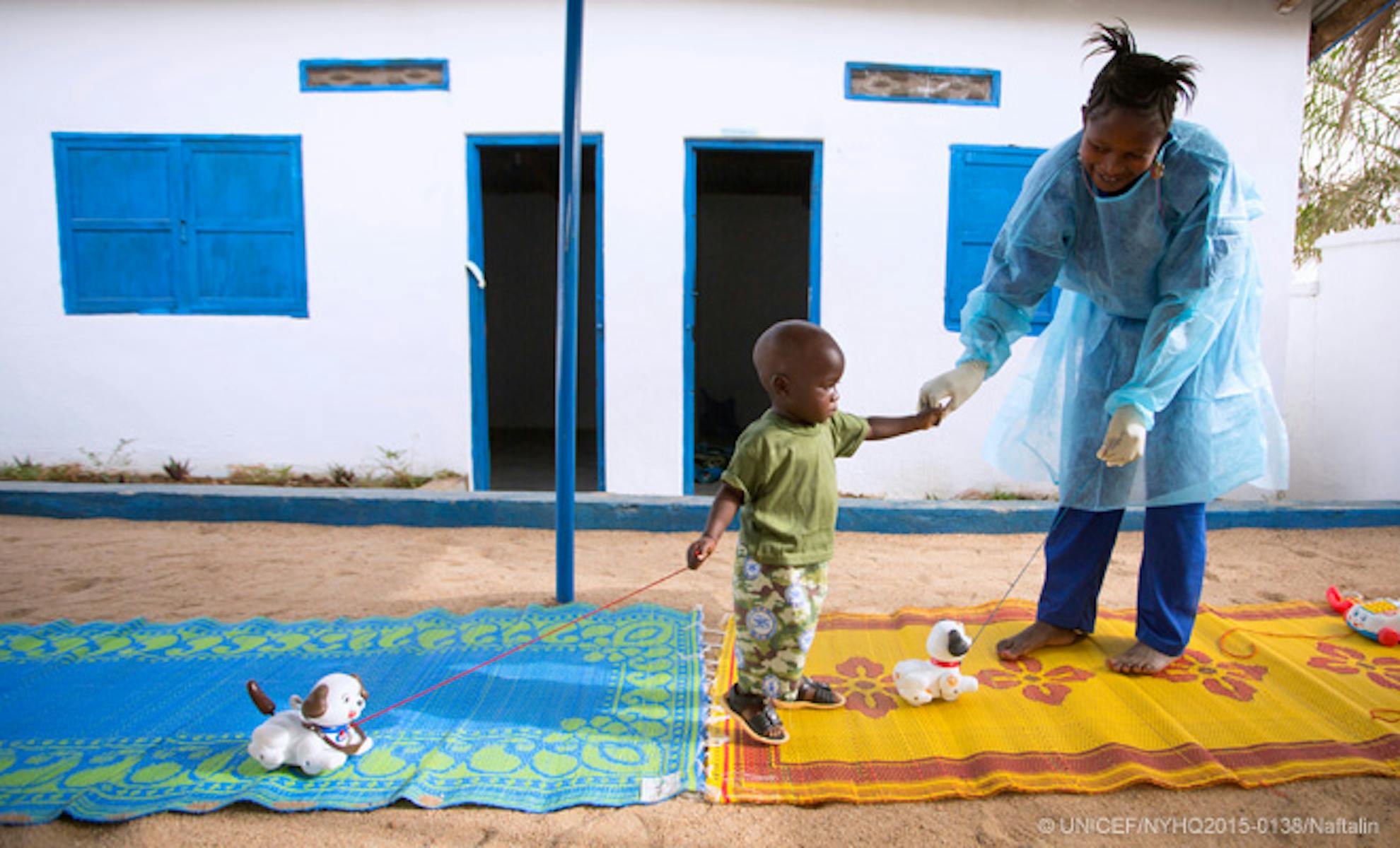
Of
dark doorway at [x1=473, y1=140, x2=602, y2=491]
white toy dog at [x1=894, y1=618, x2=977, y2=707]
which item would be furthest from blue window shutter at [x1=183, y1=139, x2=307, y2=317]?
white toy dog at [x1=894, y1=618, x2=977, y2=707]

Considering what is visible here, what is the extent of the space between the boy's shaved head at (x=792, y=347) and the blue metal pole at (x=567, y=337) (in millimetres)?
1194

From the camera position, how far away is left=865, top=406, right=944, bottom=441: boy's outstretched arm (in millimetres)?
2209

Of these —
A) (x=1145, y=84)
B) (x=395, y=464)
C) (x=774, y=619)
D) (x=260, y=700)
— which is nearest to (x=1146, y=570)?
(x=774, y=619)

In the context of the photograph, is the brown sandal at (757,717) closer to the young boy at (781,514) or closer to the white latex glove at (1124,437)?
the young boy at (781,514)

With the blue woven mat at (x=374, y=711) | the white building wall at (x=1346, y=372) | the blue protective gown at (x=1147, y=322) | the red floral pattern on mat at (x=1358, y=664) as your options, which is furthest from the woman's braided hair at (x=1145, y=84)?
the white building wall at (x=1346, y=372)

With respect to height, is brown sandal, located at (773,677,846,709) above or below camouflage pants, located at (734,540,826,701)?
below

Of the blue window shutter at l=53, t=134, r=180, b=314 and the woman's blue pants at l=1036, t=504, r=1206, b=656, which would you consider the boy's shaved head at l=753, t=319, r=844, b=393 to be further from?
the blue window shutter at l=53, t=134, r=180, b=314

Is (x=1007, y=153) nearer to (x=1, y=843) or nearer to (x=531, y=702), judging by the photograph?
(x=531, y=702)

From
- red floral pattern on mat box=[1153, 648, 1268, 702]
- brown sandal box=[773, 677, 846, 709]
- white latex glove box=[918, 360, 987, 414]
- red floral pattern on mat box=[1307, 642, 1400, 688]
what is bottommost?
red floral pattern on mat box=[1153, 648, 1268, 702]

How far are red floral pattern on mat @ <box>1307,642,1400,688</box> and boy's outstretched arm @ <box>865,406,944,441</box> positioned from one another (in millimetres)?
1615

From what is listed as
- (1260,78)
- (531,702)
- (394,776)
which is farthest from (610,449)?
(1260,78)

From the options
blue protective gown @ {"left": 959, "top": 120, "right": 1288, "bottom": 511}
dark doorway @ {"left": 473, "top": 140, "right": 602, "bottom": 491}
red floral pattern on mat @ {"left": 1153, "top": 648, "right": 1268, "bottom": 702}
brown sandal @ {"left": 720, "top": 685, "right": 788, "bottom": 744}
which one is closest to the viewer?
brown sandal @ {"left": 720, "top": 685, "right": 788, "bottom": 744}

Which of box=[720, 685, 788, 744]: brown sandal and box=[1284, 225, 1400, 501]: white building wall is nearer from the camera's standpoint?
box=[720, 685, 788, 744]: brown sandal

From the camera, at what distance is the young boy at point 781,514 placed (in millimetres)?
1985
